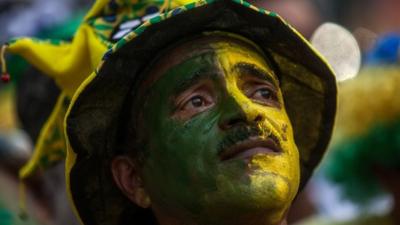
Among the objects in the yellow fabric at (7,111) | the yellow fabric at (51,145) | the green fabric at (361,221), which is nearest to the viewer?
the yellow fabric at (51,145)

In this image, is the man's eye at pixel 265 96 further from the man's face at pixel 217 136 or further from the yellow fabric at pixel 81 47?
the yellow fabric at pixel 81 47

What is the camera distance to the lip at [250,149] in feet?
8.29

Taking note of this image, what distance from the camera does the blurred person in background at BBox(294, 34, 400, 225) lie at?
4004 millimetres

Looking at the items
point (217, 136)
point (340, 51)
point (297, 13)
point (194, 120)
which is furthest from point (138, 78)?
point (297, 13)

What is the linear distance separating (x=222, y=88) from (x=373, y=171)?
5.81 ft

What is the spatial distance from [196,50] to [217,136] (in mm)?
310

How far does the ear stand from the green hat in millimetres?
38

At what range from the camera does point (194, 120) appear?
262 centimetres

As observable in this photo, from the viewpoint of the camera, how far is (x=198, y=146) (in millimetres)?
2570

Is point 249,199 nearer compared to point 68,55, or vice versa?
point 249,199

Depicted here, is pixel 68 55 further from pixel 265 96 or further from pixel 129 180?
pixel 265 96

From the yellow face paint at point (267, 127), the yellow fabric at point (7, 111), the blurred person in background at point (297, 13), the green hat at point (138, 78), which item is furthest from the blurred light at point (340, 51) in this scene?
the yellow fabric at point (7, 111)

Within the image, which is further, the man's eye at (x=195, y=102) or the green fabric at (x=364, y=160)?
the green fabric at (x=364, y=160)

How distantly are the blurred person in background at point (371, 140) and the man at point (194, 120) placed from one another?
1087 mm
